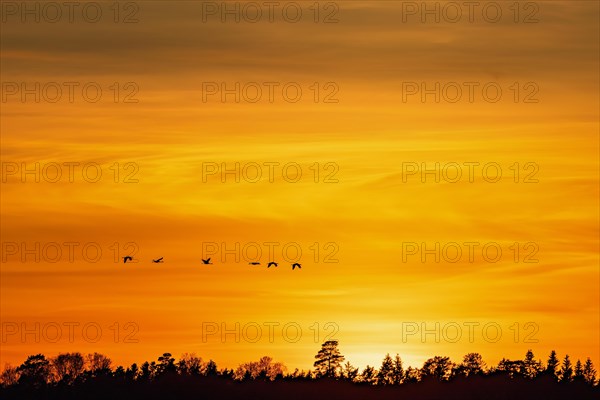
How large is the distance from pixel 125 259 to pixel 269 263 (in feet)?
58.9

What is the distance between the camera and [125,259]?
18138 cm

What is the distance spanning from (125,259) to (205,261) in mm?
8650

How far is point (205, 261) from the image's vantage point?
589ft

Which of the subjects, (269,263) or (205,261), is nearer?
(205,261)

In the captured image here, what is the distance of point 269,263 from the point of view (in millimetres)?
191375

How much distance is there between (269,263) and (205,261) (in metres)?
13.4
